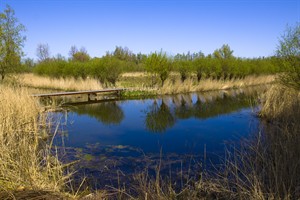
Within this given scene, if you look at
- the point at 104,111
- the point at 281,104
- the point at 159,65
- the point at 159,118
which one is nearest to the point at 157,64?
the point at 159,65

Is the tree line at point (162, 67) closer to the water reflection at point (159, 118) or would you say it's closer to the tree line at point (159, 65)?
the tree line at point (159, 65)

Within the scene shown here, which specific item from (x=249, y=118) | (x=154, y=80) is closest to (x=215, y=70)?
(x=154, y=80)

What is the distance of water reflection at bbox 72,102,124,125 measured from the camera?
11189mm

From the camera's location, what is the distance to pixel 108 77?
2153 cm

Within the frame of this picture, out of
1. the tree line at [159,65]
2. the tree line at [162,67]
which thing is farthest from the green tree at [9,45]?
the tree line at [162,67]

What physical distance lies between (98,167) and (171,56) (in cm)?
1624

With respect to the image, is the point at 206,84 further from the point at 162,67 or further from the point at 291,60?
the point at 291,60

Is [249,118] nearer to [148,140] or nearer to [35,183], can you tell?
[148,140]

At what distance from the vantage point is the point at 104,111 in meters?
13.0

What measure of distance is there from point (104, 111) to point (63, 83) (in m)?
9.90

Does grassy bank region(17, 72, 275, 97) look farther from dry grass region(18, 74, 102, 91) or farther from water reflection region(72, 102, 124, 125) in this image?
water reflection region(72, 102, 124, 125)

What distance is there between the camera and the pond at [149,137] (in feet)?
18.4

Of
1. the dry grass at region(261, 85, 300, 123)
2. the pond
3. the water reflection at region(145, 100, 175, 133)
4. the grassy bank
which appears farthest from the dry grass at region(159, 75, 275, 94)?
the dry grass at region(261, 85, 300, 123)

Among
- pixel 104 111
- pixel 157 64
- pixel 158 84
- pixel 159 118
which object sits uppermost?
pixel 157 64
